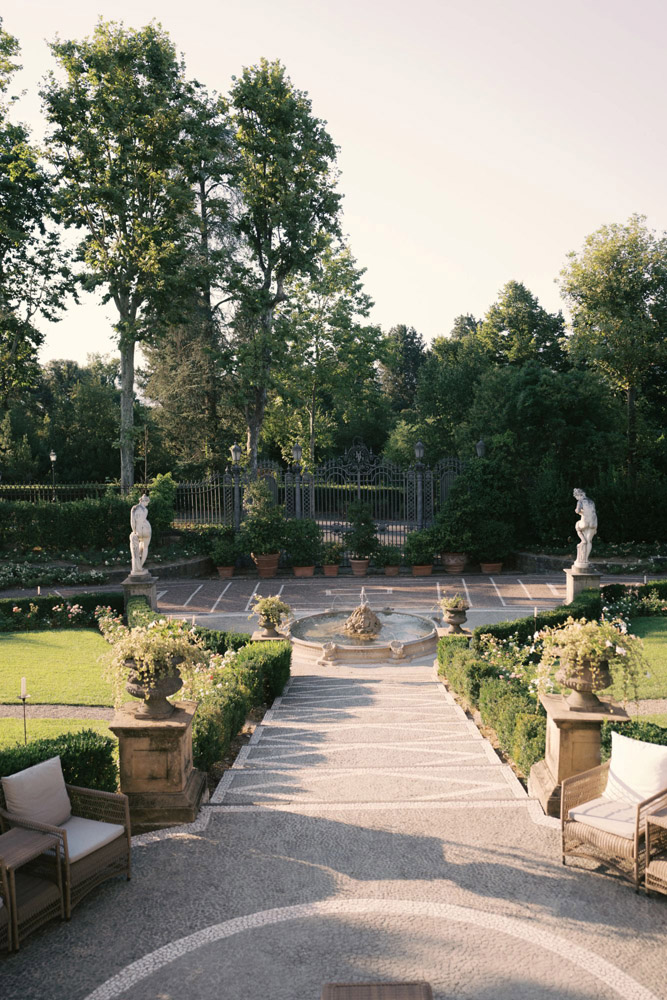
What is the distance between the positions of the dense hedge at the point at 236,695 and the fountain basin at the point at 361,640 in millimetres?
2106

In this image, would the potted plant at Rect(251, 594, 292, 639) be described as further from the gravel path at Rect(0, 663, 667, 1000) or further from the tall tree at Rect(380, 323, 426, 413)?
the tall tree at Rect(380, 323, 426, 413)

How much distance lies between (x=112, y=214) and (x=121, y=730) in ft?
69.1

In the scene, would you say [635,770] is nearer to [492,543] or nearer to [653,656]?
[653,656]

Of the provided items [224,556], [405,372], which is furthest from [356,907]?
[405,372]

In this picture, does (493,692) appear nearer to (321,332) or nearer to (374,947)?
(374,947)

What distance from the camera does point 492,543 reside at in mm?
20859

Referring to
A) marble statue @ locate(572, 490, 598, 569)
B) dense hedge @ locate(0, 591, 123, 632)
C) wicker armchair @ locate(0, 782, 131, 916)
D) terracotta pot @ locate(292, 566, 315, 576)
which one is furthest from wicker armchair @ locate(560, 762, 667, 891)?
terracotta pot @ locate(292, 566, 315, 576)

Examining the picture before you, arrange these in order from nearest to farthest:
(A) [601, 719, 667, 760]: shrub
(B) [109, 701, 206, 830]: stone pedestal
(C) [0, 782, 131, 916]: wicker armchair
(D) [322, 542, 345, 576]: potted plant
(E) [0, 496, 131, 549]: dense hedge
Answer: (C) [0, 782, 131, 916]: wicker armchair, (B) [109, 701, 206, 830]: stone pedestal, (A) [601, 719, 667, 760]: shrub, (D) [322, 542, 345, 576]: potted plant, (E) [0, 496, 131, 549]: dense hedge

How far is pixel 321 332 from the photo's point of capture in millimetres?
34562

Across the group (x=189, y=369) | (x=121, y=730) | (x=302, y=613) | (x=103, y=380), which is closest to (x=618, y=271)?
(x=189, y=369)

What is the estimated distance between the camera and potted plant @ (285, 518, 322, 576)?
68.7ft

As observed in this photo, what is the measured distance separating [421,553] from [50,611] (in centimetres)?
991

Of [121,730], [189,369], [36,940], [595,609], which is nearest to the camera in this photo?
[36,940]

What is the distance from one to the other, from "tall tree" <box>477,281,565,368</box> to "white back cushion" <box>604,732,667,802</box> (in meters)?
33.6
